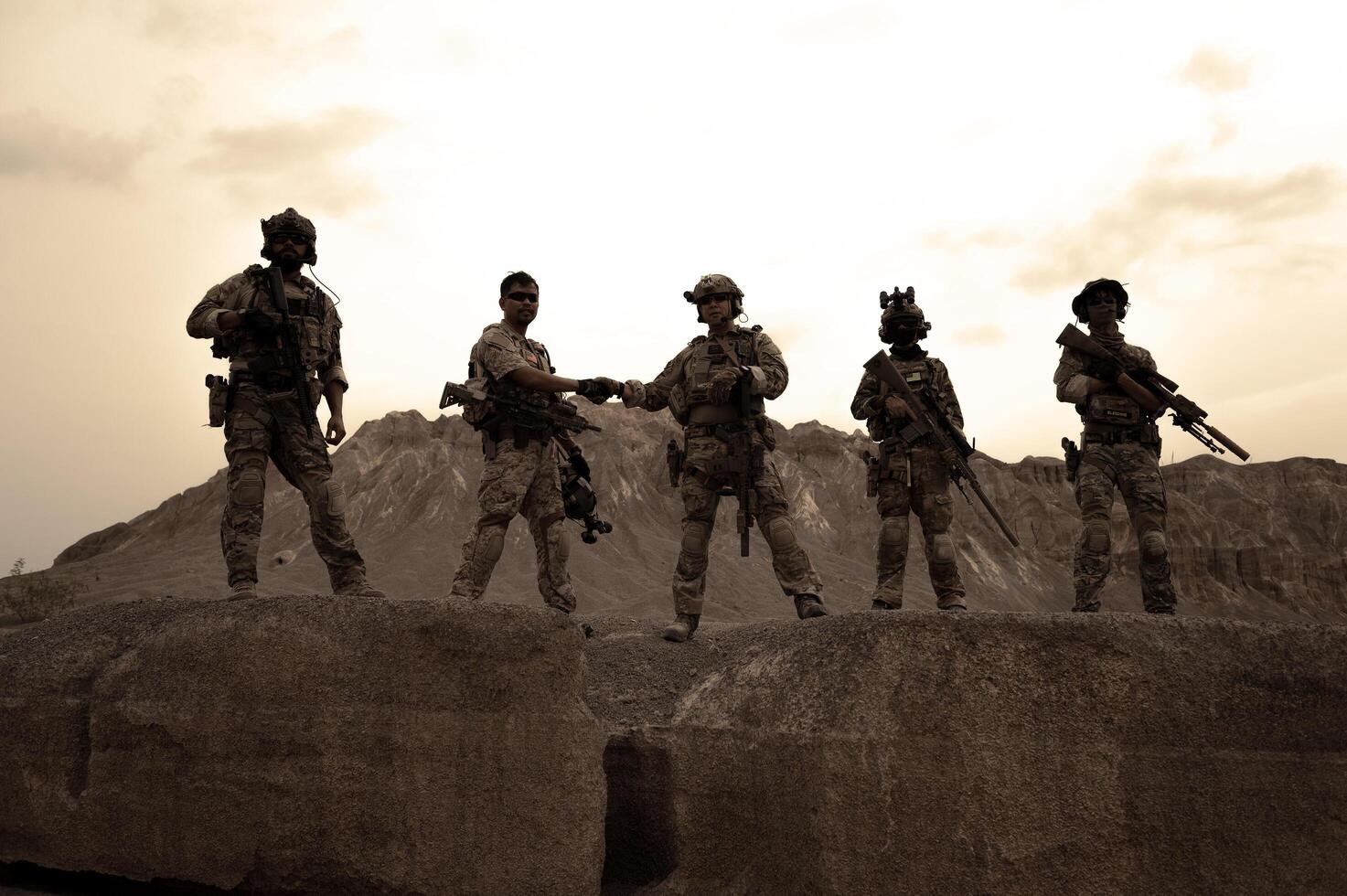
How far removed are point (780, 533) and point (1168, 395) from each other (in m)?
3.47

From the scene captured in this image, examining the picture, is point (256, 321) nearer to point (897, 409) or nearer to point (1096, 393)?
point (897, 409)

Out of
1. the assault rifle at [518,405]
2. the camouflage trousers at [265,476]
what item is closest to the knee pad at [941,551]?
the assault rifle at [518,405]

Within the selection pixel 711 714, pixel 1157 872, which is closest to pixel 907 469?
pixel 711 714

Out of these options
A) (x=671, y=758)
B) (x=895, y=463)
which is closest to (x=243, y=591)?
(x=671, y=758)

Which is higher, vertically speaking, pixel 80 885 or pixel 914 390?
pixel 914 390

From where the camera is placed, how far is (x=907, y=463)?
7348 mm

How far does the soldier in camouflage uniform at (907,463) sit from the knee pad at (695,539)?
1211 mm

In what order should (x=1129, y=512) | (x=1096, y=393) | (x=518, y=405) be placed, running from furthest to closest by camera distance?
1. (x=1096, y=393)
2. (x=1129, y=512)
3. (x=518, y=405)

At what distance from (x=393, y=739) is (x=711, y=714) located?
150cm

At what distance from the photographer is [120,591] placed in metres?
35.4

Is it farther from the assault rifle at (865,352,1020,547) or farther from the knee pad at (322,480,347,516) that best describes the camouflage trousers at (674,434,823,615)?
the knee pad at (322,480,347,516)

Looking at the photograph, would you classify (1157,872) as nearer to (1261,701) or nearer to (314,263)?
(1261,701)

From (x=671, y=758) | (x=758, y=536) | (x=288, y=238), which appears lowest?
(x=671, y=758)

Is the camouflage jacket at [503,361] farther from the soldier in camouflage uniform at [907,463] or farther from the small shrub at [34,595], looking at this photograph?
the small shrub at [34,595]
